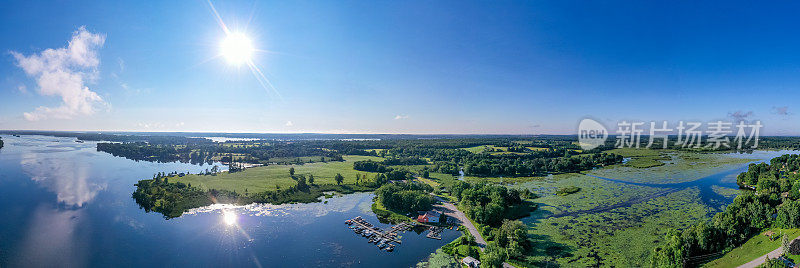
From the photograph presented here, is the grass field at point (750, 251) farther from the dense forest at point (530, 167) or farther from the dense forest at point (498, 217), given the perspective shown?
the dense forest at point (530, 167)

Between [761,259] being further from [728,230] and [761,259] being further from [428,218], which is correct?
[428,218]

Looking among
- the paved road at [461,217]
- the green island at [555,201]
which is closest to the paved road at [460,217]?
the paved road at [461,217]

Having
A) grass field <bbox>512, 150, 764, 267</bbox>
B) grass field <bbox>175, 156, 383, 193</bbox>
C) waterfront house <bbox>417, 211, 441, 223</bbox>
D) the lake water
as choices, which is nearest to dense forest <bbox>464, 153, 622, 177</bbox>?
grass field <bbox>512, 150, 764, 267</bbox>

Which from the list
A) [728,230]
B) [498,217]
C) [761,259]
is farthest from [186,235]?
[728,230]

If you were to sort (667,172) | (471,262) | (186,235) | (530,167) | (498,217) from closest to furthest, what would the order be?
(471,262)
(186,235)
(498,217)
(667,172)
(530,167)

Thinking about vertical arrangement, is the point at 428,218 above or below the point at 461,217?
above

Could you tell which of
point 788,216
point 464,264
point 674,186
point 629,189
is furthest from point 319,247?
point 674,186
